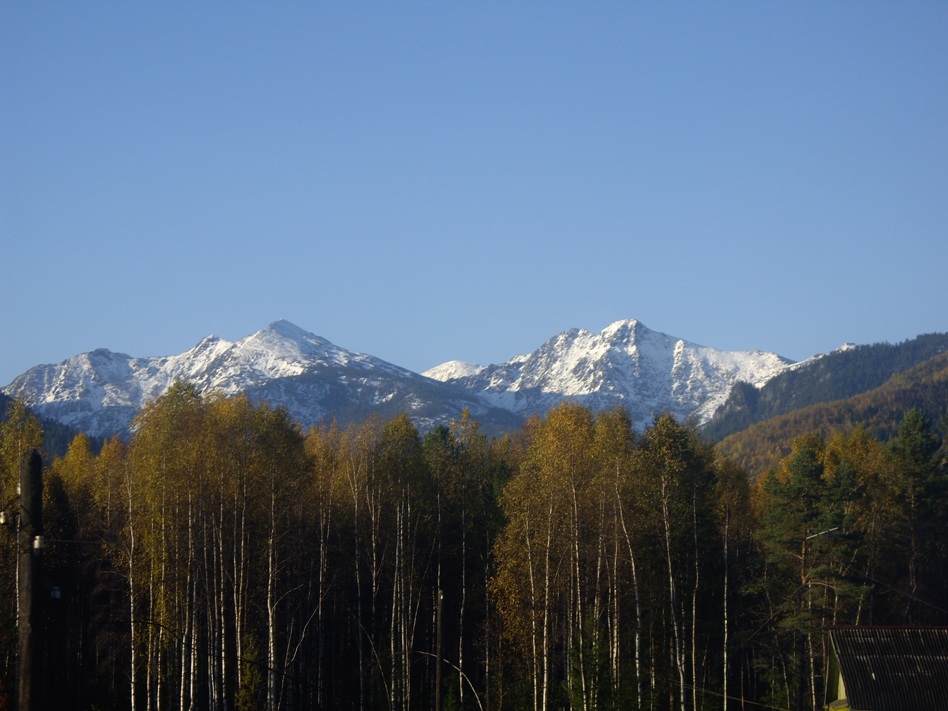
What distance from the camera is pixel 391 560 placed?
179 feet

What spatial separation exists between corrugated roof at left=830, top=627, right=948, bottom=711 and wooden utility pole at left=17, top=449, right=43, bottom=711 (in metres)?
33.8

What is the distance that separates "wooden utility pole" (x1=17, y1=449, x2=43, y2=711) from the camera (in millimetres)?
17328

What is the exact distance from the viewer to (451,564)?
5994 centimetres

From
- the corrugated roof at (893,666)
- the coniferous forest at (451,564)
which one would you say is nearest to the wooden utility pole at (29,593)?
the coniferous forest at (451,564)

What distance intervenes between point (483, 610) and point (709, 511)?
13.5 m

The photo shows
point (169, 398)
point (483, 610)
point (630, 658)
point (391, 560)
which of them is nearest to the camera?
point (169, 398)

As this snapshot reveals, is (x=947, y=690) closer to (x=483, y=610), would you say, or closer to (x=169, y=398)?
(x=483, y=610)

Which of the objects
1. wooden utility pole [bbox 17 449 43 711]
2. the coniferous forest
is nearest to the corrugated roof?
the coniferous forest

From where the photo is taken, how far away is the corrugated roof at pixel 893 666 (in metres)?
42.8

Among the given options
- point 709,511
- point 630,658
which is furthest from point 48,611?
point 709,511

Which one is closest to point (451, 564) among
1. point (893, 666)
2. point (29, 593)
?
point (893, 666)

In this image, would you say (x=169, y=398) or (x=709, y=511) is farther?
(x=709, y=511)

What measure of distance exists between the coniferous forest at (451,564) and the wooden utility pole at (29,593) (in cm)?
2112

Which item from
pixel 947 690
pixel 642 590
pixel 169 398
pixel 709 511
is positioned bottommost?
pixel 947 690
